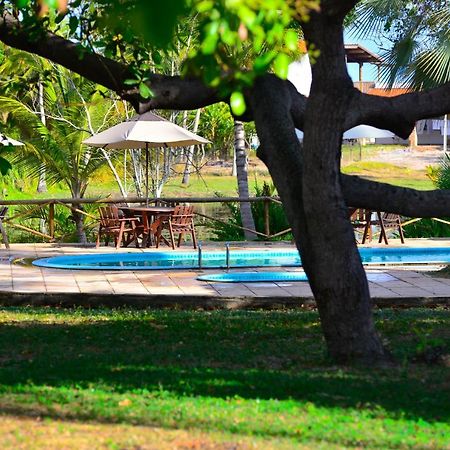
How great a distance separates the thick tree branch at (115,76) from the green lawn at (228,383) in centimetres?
176

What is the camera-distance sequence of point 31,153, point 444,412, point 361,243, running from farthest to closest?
point 31,153
point 361,243
point 444,412

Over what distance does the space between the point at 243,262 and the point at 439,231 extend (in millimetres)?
5980

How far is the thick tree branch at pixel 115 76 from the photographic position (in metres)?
6.73

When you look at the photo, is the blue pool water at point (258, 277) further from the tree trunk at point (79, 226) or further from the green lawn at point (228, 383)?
the tree trunk at point (79, 226)

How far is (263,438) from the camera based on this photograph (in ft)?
13.8

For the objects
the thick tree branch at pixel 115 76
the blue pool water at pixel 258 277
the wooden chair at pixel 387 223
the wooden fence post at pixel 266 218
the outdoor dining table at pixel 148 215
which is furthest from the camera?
the wooden fence post at pixel 266 218

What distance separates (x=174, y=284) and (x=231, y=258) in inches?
126

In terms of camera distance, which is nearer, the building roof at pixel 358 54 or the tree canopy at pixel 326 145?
the tree canopy at pixel 326 145

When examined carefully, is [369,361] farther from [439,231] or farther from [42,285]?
[439,231]

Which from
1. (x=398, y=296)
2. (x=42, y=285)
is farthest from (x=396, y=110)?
(x=42, y=285)

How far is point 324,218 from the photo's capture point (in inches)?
234

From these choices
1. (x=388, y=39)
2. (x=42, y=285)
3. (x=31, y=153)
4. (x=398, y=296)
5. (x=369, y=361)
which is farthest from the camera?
(x=31, y=153)

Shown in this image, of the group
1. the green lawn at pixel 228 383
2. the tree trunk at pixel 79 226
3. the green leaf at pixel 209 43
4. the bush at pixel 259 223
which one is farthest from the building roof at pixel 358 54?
the green leaf at pixel 209 43

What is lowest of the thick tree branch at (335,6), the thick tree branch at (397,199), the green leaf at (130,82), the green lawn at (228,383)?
the green lawn at (228,383)
